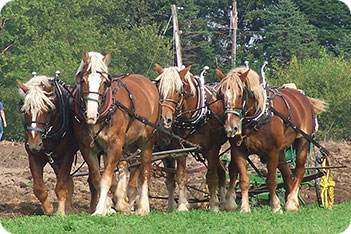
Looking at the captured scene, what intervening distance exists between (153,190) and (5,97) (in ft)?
65.4

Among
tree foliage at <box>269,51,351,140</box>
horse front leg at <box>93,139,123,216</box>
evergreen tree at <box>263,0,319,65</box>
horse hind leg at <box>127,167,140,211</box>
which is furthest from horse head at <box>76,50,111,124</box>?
evergreen tree at <box>263,0,319,65</box>

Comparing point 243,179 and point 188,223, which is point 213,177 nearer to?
point 243,179

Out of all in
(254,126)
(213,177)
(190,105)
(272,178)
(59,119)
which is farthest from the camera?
(190,105)

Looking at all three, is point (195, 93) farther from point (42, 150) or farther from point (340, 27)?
point (340, 27)

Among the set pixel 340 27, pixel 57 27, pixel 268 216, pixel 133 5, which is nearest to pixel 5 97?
pixel 57 27

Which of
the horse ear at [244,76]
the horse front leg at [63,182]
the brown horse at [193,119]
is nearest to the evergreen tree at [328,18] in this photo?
the brown horse at [193,119]

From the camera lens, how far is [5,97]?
33219 millimetres

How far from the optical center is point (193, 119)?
37.3 feet

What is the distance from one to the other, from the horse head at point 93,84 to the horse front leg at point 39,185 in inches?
39.4

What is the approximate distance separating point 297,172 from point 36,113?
403 cm

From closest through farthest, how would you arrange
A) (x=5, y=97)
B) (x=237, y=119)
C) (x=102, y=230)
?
(x=102, y=230) < (x=237, y=119) < (x=5, y=97)

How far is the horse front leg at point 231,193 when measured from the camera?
1128 cm

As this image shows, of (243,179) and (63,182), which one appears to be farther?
(243,179)

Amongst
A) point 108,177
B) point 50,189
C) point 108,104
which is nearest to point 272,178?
point 108,177
